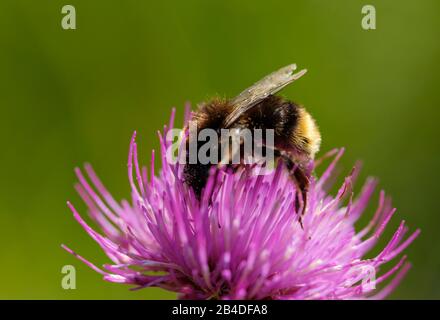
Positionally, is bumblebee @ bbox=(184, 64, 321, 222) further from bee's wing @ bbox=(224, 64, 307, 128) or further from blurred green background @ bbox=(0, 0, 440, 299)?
blurred green background @ bbox=(0, 0, 440, 299)

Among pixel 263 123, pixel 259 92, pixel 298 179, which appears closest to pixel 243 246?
pixel 298 179

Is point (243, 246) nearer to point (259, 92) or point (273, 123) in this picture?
point (273, 123)

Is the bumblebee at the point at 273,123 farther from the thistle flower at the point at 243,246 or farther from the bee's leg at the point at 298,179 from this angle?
the thistle flower at the point at 243,246

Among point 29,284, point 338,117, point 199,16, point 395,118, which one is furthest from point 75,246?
point 395,118

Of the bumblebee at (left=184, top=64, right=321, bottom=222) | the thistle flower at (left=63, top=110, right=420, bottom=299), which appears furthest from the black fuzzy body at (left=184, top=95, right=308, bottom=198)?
the thistle flower at (left=63, top=110, right=420, bottom=299)

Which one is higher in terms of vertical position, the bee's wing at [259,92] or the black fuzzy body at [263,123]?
the bee's wing at [259,92]

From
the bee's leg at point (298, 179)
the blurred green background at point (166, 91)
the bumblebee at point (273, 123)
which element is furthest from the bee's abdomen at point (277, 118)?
the blurred green background at point (166, 91)
